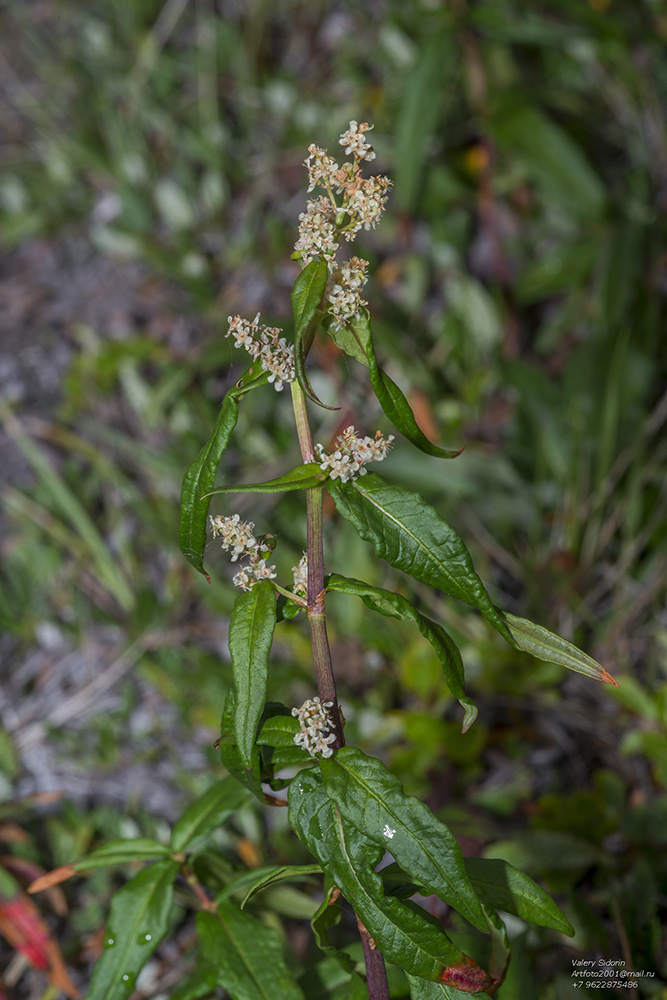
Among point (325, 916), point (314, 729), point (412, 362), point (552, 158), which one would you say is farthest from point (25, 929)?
point (552, 158)

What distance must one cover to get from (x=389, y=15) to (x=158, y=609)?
2.83 metres

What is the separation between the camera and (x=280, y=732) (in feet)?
3.79

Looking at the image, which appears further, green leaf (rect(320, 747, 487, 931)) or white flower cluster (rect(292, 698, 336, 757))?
white flower cluster (rect(292, 698, 336, 757))

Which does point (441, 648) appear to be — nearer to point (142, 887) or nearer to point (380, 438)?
point (380, 438)

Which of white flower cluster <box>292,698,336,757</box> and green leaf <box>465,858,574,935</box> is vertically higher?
white flower cluster <box>292,698,336,757</box>

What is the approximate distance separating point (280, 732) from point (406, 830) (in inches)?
9.2

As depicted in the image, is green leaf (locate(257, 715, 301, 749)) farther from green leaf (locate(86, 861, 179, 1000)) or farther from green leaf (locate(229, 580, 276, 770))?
green leaf (locate(86, 861, 179, 1000))

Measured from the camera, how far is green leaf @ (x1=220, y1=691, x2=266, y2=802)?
1126 millimetres

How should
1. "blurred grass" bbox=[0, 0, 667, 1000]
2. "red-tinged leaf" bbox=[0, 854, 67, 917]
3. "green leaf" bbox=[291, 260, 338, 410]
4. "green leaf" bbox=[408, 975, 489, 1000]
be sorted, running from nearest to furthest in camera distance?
1. "green leaf" bbox=[291, 260, 338, 410]
2. "green leaf" bbox=[408, 975, 489, 1000]
3. "red-tinged leaf" bbox=[0, 854, 67, 917]
4. "blurred grass" bbox=[0, 0, 667, 1000]

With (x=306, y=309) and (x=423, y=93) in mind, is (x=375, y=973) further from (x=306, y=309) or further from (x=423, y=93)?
(x=423, y=93)

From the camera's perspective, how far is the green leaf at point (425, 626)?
1.03 metres

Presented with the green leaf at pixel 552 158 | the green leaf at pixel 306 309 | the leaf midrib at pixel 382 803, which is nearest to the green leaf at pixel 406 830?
the leaf midrib at pixel 382 803

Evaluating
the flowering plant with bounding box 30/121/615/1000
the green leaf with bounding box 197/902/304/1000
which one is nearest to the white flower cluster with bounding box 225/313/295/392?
the flowering plant with bounding box 30/121/615/1000

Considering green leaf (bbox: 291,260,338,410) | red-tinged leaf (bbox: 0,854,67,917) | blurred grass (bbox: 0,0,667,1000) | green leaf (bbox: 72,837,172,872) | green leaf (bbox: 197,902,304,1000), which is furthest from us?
blurred grass (bbox: 0,0,667,1000)
